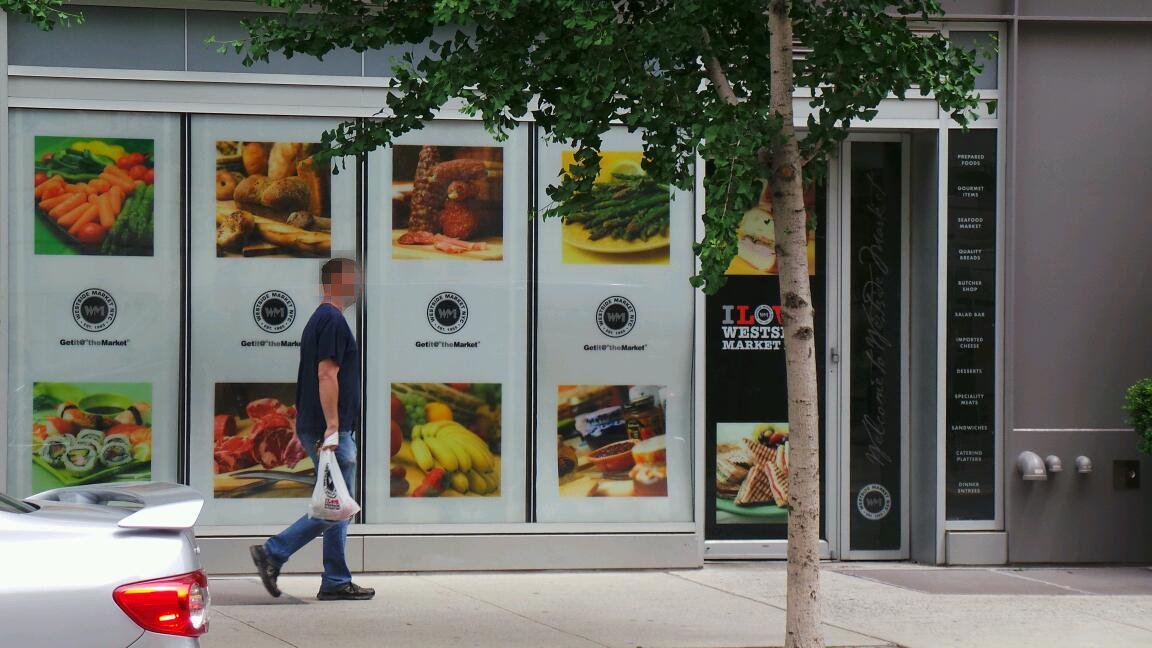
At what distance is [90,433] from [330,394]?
2.12 meters

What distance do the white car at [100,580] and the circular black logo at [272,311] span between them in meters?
4.94

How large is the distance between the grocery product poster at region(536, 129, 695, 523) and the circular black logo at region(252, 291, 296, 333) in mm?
1768

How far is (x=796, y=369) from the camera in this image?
634 centimetres

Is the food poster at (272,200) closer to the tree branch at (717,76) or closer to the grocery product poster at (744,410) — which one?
the grocery product poster at (744,410)

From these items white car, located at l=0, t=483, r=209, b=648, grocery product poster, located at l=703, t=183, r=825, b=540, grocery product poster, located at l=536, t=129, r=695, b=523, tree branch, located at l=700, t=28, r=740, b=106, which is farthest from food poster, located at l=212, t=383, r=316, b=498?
white car, located at l=0, t=483, r=209, b=648

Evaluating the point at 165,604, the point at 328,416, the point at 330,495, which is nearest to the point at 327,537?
the point at 330,495

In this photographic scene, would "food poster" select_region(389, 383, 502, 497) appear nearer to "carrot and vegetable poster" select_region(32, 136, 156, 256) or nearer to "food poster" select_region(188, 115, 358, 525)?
"food poster" select_region(188, 115, 358, 525)

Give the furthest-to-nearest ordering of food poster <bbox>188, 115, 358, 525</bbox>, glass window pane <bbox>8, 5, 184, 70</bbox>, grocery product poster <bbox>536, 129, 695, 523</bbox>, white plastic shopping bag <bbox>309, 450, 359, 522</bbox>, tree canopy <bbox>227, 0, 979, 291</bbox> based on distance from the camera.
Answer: grocery product poster <bbox>536, 129, 695, 523</bbox> → food poster <bbox>188, 115, 358, 525</bbox> → glass window pane <bbox>8, 5, 184, 70</bbox> → white plastic shopping bag <bbox>309, 450, 359, 522</bbox> → tree canopy <bbox>227, 0, 979, 291</bbox>

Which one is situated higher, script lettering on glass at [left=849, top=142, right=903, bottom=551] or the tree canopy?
the tree canopy

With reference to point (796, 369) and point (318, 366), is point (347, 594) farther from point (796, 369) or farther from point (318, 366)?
point (796, 369)

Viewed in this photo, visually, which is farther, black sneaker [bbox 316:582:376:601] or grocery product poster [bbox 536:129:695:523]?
grocery product poster [bbox 536:129:695:523]

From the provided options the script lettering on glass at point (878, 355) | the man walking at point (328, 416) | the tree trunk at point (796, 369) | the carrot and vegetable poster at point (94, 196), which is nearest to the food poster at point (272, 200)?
the carrot and vegetable poster at point (94, 196)

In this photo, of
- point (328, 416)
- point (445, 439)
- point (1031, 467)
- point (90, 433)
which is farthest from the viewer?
point (1031, 467)

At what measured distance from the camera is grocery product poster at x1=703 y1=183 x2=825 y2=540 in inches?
396
